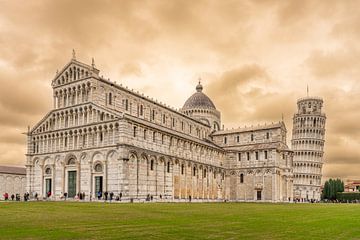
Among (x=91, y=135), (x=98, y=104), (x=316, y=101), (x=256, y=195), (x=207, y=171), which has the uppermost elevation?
(x=316, y=101)

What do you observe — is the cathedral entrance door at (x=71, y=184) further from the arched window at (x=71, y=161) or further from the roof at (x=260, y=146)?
the roof at (x=260, y=146)

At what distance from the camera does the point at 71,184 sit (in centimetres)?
6350

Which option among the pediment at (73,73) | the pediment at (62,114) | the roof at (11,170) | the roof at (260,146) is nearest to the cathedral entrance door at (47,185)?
the pediment at (62,114)

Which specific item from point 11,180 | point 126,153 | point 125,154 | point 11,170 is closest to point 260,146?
point 126,153

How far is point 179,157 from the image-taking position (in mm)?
70375

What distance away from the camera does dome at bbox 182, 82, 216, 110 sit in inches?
4033

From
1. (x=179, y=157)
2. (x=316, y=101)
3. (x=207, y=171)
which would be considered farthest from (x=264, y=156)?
(x=316, y=101)

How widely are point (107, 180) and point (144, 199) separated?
620 cm

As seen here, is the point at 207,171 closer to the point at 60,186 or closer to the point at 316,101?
the point at 60,186

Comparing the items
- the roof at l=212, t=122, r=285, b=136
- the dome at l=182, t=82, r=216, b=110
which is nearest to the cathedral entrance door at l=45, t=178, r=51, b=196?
the roof at l=212, t=122, r=285, b=136

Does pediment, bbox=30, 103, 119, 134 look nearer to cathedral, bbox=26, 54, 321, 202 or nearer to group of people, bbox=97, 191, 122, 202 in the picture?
cathedral, bbox=26, 54, 321, 202

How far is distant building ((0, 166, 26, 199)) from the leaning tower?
81.0m

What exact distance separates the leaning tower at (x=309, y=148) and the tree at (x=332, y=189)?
93.8 inches

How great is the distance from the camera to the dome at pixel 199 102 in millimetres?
102438
